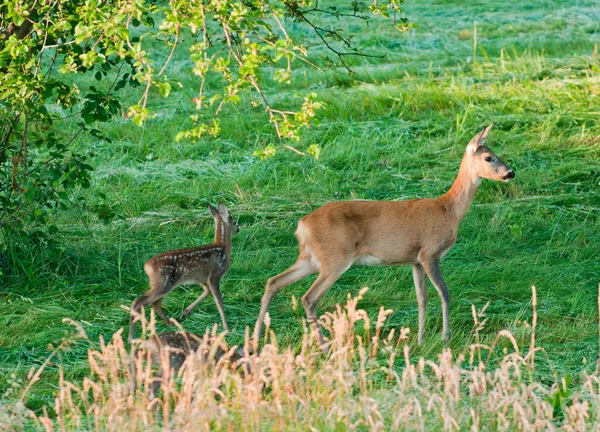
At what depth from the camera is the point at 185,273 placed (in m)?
7.20

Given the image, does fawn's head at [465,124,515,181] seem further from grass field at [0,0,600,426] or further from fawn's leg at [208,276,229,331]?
fawn's leg at [208,276,229,331]

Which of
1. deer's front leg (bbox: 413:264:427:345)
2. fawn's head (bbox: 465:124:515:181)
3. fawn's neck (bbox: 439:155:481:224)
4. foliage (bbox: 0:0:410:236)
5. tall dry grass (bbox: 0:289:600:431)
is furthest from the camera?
fawn's head (bbox: 465:124:515:181)

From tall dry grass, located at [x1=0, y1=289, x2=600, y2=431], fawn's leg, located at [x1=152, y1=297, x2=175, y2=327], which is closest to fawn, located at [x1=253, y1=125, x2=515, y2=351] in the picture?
fawn's leg, located at [x1=152, y1=297, x2=175, y2=327]

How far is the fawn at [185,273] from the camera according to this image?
705 cm

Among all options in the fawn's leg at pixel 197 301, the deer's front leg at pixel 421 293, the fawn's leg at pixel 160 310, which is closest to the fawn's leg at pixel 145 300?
the fawn's leg at pixel 160 310

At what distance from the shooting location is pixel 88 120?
7184 mm

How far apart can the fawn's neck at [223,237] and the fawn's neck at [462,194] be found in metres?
1.49

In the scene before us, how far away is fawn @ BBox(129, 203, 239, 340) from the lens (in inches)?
278

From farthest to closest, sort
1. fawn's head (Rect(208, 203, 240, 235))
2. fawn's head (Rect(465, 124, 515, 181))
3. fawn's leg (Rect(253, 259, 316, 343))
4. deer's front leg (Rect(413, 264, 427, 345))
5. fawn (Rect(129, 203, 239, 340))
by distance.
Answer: fawn's head (Rect(208, 203, 240, 235)) < fawn's head (Rect(465, 124, 515, 181)) < fawn's leg (Rect(253, 259, 316, 343)) < fawn (Rect(129, 203, 239, 340)) < deer's front leg (Rect(413, 264, 427, 345))

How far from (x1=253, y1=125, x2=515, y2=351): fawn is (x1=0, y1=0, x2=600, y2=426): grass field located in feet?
0.80

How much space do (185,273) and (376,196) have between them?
312cm

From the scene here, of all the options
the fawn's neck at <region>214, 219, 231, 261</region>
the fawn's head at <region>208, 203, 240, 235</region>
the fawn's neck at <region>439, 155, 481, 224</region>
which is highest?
the fawn's neck at <region>439, 155, 481, 224</region>

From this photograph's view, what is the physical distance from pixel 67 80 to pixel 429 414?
10.7 metres

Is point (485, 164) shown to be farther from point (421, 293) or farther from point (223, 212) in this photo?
point (223, 212)
